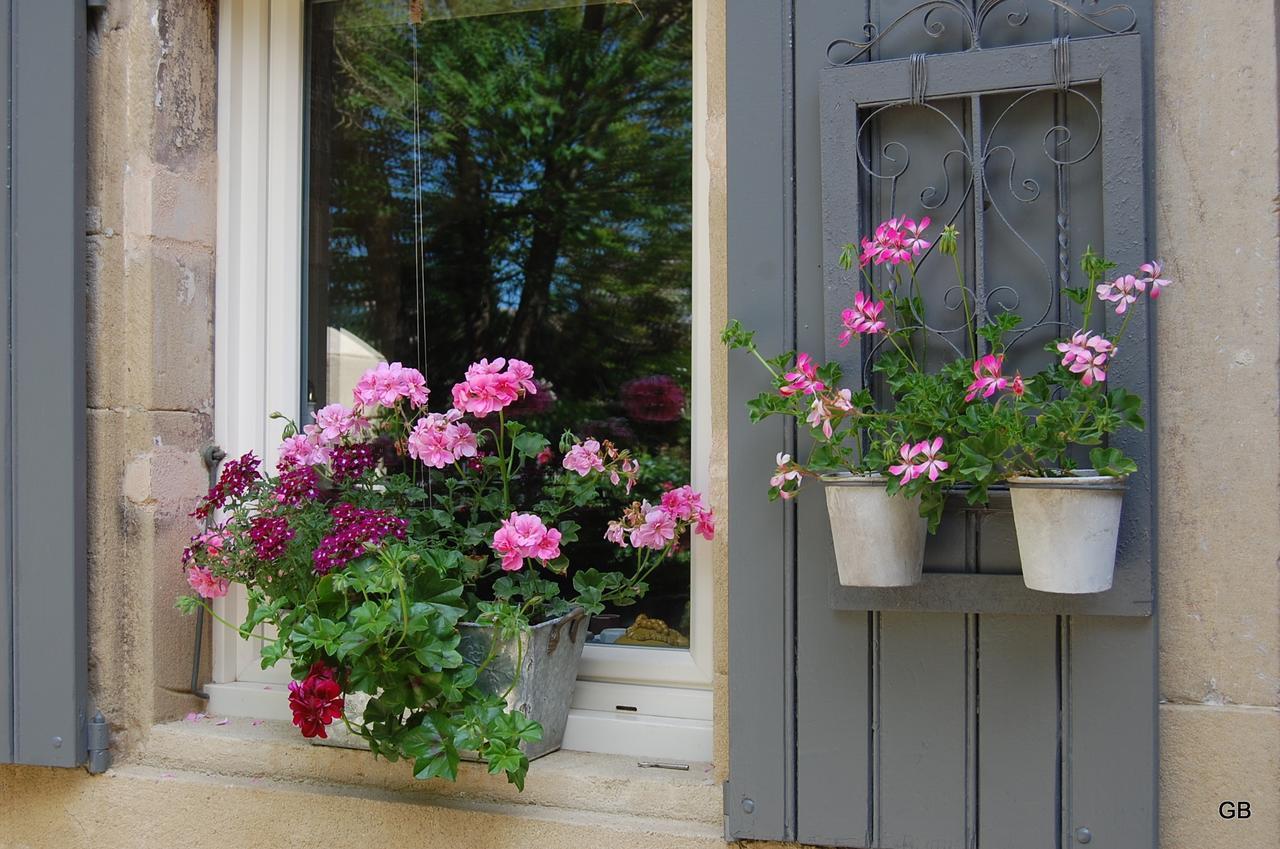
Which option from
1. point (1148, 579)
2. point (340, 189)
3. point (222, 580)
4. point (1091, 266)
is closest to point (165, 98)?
point (340, 189)

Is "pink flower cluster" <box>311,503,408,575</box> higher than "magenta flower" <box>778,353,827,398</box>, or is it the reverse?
"magenta flower" <box>778,353,827,398</box>

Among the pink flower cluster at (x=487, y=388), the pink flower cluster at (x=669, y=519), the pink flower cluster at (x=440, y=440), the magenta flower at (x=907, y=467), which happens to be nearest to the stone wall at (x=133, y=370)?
the pink flower cluster at (x=440, y=440)

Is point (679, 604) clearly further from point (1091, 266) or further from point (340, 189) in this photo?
point (340, 189)

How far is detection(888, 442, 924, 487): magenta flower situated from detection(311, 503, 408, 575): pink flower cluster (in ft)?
2.95

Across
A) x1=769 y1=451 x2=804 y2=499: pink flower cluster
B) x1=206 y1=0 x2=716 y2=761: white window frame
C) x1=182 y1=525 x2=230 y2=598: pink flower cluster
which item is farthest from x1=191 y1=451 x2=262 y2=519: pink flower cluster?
x1=769 y1=451 x2=804 y2=499: pink flower cluster

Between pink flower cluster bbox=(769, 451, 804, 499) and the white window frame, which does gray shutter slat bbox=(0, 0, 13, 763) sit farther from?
pink flower cluster bbox=(769, 451, 804, 499)

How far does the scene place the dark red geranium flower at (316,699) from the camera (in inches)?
69.1

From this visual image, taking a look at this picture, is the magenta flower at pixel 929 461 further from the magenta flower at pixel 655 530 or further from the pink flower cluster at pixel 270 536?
the pink flower cluster at pixel 270 536

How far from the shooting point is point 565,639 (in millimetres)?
2018

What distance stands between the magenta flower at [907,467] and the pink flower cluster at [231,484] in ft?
4.15

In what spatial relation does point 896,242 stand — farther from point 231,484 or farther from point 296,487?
point 231,484

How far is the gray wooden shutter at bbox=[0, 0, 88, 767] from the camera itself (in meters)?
2.12

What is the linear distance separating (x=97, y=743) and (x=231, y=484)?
67 cm

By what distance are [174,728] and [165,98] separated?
1373 mm
